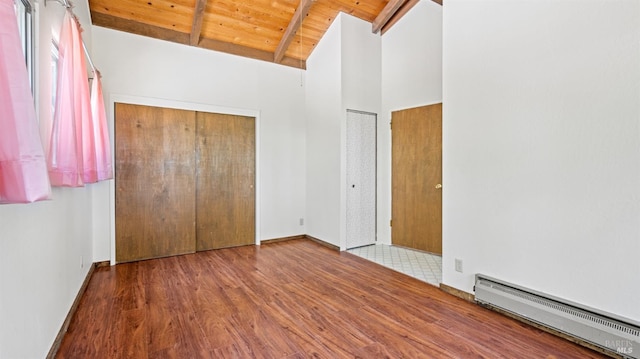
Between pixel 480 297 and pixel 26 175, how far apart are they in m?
3.00

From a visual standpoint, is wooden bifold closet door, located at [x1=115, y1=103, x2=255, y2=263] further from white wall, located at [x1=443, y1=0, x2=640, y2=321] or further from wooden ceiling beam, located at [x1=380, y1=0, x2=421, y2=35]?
white wall, located at [x1=443, y1=0, x2=640, y2=321]

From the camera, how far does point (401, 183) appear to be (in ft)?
14.8

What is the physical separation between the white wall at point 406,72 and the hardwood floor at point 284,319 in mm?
1580

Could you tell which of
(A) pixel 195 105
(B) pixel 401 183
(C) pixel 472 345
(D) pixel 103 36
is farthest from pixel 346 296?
(D) pixel 103 36

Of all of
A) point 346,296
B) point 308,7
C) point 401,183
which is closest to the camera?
point 346,296

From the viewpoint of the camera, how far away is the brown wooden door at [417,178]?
408 centimetres

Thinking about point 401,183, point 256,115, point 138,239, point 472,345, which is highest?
point 256,115

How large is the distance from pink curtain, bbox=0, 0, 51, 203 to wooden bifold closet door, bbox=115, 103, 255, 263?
9.69 ft

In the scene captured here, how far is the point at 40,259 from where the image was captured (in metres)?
1.75

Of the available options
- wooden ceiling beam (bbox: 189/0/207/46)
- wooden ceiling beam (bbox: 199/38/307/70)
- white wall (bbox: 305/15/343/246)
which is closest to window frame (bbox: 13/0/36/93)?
wooden ceiling beam (bbox: 189/0/207/46)

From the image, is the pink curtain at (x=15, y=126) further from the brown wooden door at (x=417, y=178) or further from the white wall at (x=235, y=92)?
the brown wooden door at (x=417, y=178)

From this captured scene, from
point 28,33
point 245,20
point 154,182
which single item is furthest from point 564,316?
point 245,20

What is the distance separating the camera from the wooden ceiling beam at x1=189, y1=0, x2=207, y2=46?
3441 mm

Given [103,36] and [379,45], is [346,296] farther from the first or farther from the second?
[103,36]
